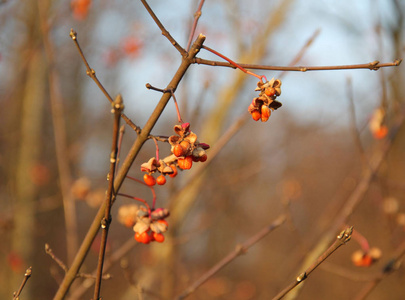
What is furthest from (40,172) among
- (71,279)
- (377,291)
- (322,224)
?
(377,291)

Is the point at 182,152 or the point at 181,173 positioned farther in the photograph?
the point at 181,173

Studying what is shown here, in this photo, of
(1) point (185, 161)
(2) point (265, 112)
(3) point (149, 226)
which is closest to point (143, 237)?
(3) point (149, 226)

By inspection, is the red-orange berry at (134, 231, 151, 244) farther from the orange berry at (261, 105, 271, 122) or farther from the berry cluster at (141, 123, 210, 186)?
the orange berry at (261, 105, 271, 122)

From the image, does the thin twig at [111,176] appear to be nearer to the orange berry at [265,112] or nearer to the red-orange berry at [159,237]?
the red-orange berry at [159,237]

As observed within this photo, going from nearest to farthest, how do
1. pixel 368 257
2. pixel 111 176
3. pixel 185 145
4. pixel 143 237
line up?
pixel 111 176, pixel 185 145, pixel 143 237, pixel 368 257

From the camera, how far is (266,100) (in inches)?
39.6

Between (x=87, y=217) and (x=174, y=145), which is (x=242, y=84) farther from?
(x=87, y=217)

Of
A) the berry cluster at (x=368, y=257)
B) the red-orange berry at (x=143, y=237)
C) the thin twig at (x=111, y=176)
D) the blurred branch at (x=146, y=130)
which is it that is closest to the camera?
the thin twig at (x=111, y=176)

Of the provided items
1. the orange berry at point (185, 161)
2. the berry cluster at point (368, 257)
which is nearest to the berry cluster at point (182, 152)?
the orange berry at point (185, 161)

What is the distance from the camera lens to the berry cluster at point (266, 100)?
3.24 ft

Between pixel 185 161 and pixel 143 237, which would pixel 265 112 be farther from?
pixel 143 237

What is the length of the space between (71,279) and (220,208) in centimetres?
204

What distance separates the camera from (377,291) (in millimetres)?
6645

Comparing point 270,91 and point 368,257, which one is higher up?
point 270,91
